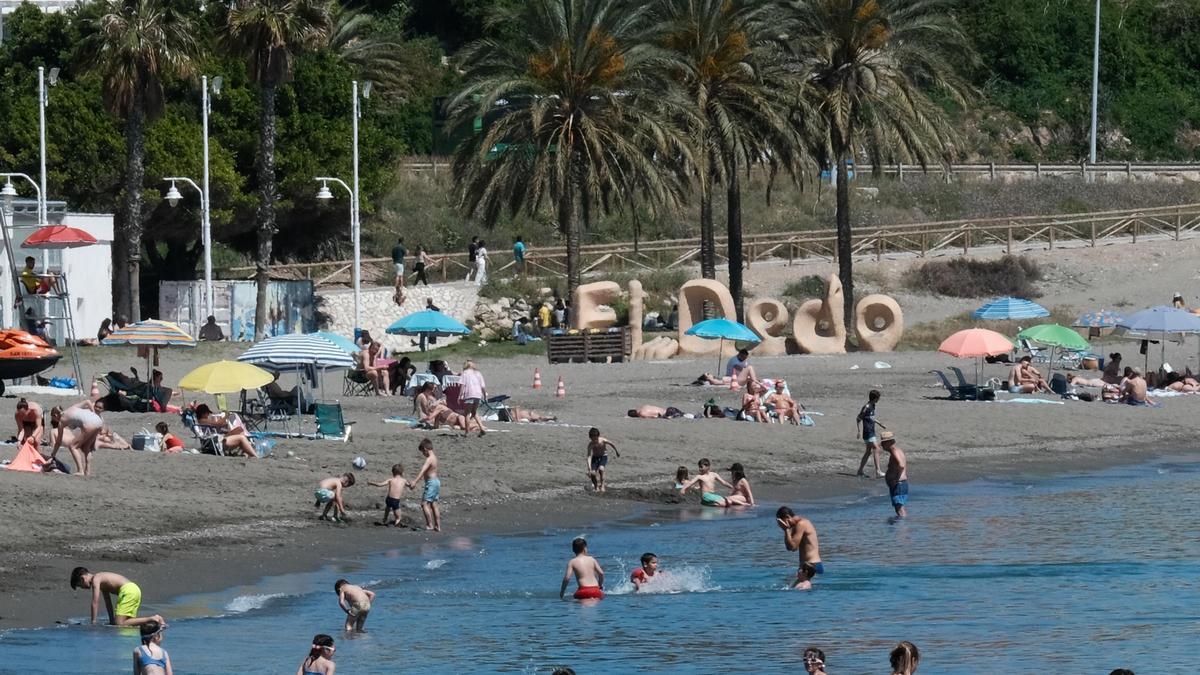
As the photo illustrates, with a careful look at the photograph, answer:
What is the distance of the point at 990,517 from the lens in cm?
2589

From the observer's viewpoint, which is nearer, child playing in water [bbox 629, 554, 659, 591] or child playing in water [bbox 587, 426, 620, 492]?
child playing in water [bbox 629, 554, 659, 591]

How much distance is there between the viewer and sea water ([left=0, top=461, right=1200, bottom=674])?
17391 millimetres

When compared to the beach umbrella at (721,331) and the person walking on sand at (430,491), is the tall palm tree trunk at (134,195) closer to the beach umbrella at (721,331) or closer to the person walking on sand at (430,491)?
the beach umbrella at (721,331)

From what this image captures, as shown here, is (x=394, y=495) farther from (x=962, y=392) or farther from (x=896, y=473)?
(x=962, y=392)

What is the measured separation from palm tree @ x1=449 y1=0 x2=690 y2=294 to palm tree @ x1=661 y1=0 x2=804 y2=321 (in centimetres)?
67

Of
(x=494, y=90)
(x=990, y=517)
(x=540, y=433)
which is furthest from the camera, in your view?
(x=494, y=90)

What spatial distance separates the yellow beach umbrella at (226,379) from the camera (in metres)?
25.9

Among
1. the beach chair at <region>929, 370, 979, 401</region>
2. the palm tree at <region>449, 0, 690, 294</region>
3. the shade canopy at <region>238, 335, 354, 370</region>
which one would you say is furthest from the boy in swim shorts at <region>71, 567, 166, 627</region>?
the palm tree at <region>449, 0, 690, 294</region>

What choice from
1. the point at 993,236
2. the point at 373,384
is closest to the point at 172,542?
the point at 373,384

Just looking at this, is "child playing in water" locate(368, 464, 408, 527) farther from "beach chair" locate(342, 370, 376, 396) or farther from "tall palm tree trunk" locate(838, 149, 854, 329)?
"tall palm tree trunk" locate(838, 149, 854, 329)

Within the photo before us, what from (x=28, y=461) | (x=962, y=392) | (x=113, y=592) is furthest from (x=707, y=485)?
(x=962, y=392)

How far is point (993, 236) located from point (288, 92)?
20990mm

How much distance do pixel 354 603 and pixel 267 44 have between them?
25.3 meters

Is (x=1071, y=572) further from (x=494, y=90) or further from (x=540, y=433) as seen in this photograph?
(x=494, y=90)
